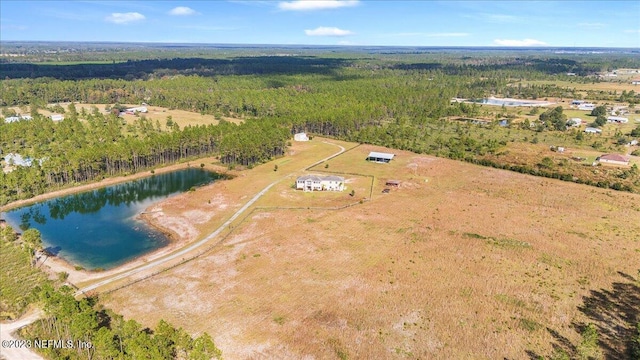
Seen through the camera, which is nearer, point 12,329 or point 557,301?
point 12,329

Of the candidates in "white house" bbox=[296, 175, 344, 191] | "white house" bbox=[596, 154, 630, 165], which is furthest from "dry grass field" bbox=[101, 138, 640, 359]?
"white house" bbox=[596, 154, 630, 165]

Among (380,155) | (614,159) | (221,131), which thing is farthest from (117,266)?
(614,159)

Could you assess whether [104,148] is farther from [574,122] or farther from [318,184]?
[574,122]

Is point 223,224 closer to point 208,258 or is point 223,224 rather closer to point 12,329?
point 208,258

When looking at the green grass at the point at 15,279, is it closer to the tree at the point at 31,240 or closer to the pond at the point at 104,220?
the tree at the point at 31,240

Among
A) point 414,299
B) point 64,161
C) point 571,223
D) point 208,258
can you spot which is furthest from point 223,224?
point 571,223

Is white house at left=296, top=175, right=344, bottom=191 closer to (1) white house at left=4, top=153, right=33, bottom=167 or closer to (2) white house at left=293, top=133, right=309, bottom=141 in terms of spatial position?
(2) white house at left=293, top=133, right=309, bottom=141
